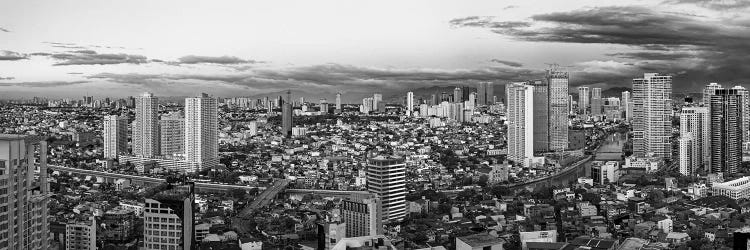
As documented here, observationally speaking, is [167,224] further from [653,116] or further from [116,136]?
[653,116]

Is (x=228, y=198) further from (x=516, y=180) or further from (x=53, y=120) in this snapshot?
(x=516, y=180)

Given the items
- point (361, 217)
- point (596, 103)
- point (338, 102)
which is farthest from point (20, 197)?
point (596, 103)

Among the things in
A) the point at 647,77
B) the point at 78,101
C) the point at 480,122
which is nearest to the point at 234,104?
the point at 78,101

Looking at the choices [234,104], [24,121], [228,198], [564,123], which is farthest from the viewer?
[564,123]

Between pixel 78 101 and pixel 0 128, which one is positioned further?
pixel 78 101

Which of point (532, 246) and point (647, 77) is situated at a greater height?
point (647, 77)

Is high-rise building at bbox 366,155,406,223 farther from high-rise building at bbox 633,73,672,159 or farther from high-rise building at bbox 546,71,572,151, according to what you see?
high-rise building at bbox 546,71,572,151
